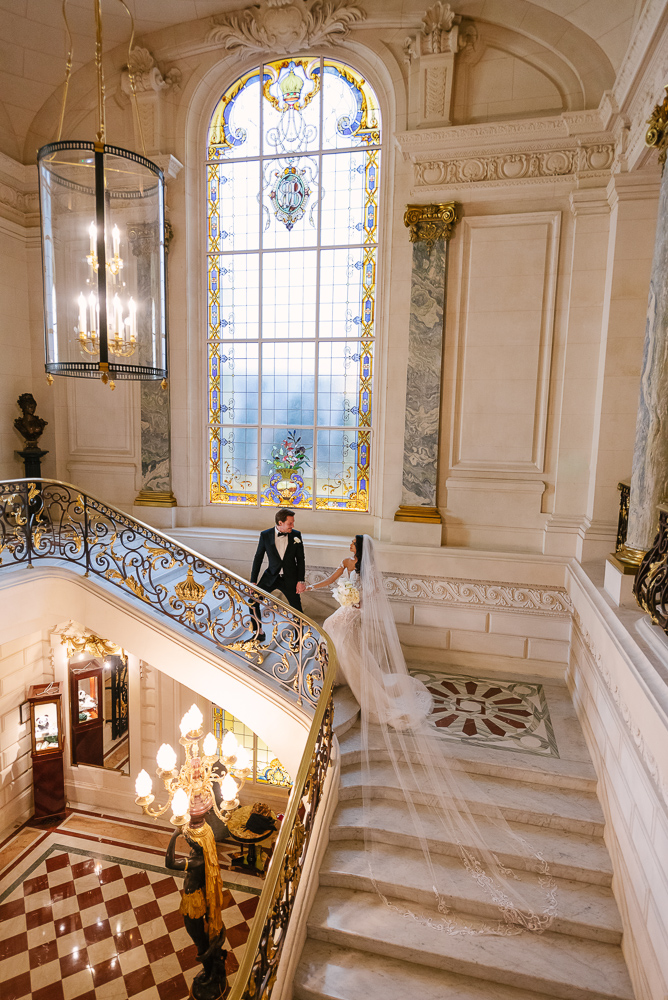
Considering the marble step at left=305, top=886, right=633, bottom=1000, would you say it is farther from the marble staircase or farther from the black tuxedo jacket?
the black tuxedo jacket

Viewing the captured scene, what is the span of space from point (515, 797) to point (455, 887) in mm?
900

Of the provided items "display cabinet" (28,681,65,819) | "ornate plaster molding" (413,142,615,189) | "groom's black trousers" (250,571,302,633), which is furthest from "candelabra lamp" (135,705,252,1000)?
"ornate plaster molding" (413,142,615,189)

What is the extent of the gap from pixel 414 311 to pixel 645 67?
2.83 metres

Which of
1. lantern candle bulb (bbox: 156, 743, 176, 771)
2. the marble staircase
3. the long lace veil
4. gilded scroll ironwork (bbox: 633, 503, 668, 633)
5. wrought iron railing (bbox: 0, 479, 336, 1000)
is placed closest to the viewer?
gilded scroll ironwork (bbox: 633, 503, 668, 633)

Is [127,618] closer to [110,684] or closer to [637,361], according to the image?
[110,684]

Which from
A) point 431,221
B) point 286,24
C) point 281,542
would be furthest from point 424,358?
point 286,24

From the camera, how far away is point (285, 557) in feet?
19.5

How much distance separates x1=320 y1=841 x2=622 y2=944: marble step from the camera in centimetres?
367

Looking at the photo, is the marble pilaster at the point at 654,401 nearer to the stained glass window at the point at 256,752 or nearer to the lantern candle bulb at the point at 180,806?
the lantern candle bulb at the point at 180,806

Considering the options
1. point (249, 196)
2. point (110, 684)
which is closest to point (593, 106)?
point (249, 196)

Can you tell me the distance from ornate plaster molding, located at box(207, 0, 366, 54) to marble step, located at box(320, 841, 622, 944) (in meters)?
8.30

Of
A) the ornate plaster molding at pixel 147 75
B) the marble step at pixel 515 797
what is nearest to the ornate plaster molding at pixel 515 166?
the ornate plaster molding at pixel 147 75

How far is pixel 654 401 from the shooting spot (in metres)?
4.16

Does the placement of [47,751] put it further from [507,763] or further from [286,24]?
[286,24]
